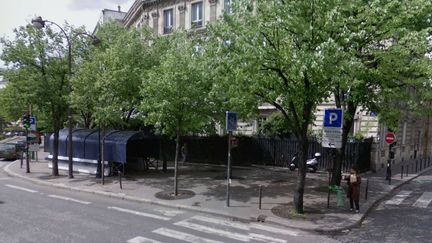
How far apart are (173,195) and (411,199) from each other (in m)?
9.48

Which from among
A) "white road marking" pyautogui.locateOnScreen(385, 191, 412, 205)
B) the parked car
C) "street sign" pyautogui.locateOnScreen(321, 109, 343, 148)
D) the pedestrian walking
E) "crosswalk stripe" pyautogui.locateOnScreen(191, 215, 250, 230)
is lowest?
the parked car

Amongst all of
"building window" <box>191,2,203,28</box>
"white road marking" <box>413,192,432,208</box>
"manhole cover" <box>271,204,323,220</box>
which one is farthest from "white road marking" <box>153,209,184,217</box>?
"building window" <box>191,2,203,28</box>

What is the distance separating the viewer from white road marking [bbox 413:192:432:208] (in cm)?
1229

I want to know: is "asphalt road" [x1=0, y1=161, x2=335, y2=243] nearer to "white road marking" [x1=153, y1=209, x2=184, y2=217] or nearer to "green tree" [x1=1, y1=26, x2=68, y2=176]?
"white road marking" [x1=153, y1=209, x2=184, y2=217]

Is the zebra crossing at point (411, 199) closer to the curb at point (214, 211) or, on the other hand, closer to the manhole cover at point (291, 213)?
the curb at point (214, 211)

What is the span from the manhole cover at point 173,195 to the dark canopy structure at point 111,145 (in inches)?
161

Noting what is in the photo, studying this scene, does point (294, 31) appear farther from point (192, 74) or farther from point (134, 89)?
point (134, 89)

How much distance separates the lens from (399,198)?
44.4 ft

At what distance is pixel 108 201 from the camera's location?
40.4 ft

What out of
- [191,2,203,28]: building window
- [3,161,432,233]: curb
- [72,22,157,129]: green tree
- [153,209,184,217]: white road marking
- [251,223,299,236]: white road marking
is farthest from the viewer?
[191,2,203,28]: building window

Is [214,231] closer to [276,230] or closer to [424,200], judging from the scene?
[276,230]

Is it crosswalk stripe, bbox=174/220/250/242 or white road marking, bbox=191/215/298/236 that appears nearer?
crosswalk stripe, bbox=174/220/250/242

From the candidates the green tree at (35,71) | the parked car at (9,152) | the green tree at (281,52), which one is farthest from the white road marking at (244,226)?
the parked car at (9,152)

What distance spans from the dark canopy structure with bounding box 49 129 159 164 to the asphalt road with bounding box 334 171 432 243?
11.2 metres
